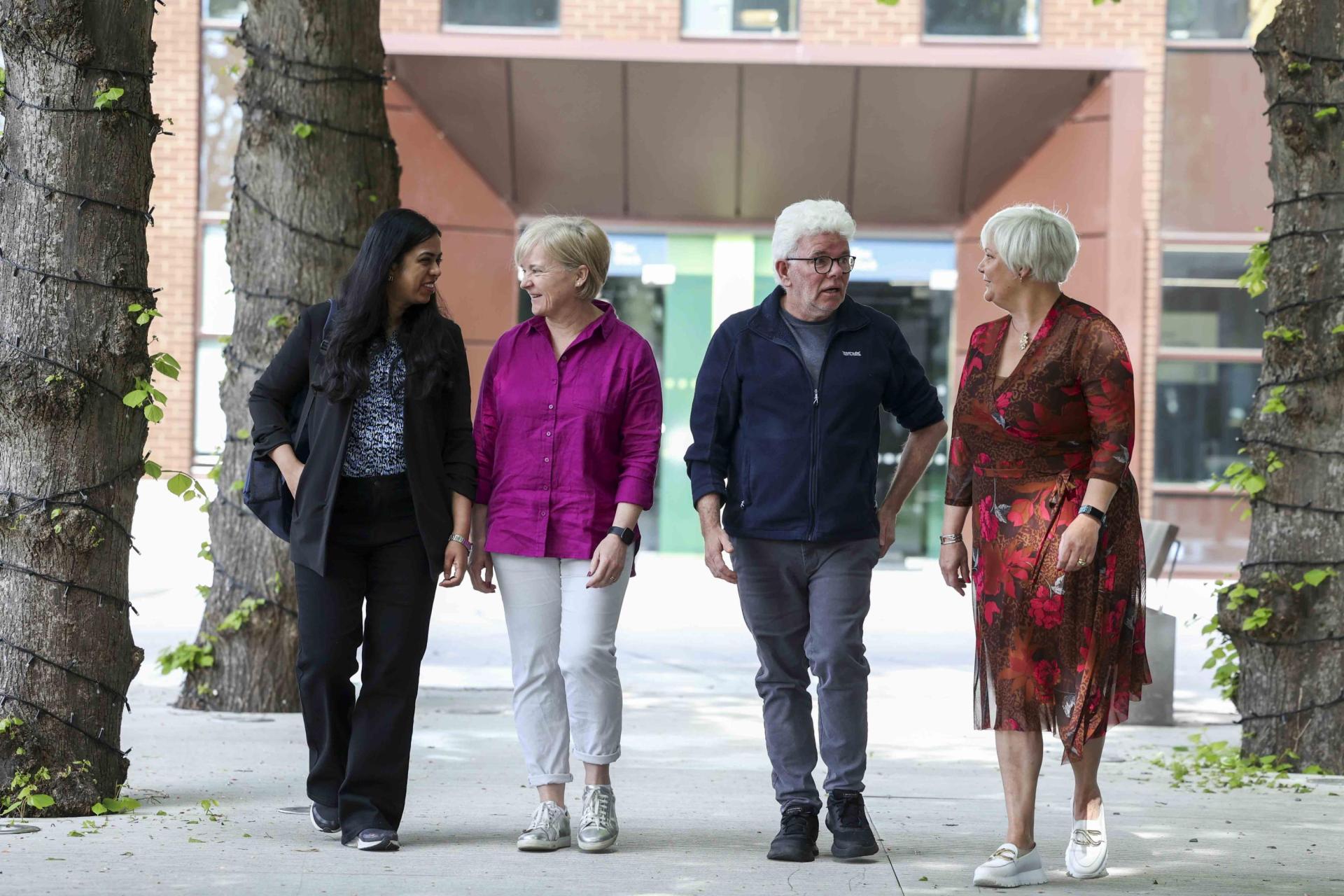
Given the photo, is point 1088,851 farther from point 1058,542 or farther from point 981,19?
point 981,19

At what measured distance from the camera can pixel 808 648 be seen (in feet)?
16.1

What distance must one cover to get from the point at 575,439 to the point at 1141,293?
1257 cm

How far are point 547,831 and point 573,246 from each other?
175 centimetres

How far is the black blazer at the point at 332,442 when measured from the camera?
4.70m

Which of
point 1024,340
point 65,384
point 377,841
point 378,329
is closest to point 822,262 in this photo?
point 1024,340

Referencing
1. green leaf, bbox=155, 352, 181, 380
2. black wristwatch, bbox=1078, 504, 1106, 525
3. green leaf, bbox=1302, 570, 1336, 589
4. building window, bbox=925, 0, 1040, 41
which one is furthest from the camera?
building window, bbox=925, 0, 1040, 41

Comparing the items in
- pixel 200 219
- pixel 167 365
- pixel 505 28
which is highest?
pixel 505 28

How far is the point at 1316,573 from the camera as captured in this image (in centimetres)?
631

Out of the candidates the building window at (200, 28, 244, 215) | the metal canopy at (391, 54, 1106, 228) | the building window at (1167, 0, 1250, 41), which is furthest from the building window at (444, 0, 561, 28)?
the building window at (1167, 0, 1250, 41)

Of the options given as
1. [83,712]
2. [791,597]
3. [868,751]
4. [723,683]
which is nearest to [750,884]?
[791,597]

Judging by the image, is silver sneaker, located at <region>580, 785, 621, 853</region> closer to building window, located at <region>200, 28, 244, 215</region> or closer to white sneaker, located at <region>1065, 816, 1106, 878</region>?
white sneaker, located at <region>1065, 816, 1106, 878</region>

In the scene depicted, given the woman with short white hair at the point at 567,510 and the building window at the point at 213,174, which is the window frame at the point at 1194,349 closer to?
the building window at the point at 213,174

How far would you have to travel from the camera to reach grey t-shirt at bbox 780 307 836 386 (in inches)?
194

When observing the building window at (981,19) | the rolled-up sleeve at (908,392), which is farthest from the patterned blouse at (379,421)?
the building window at (981,19)
